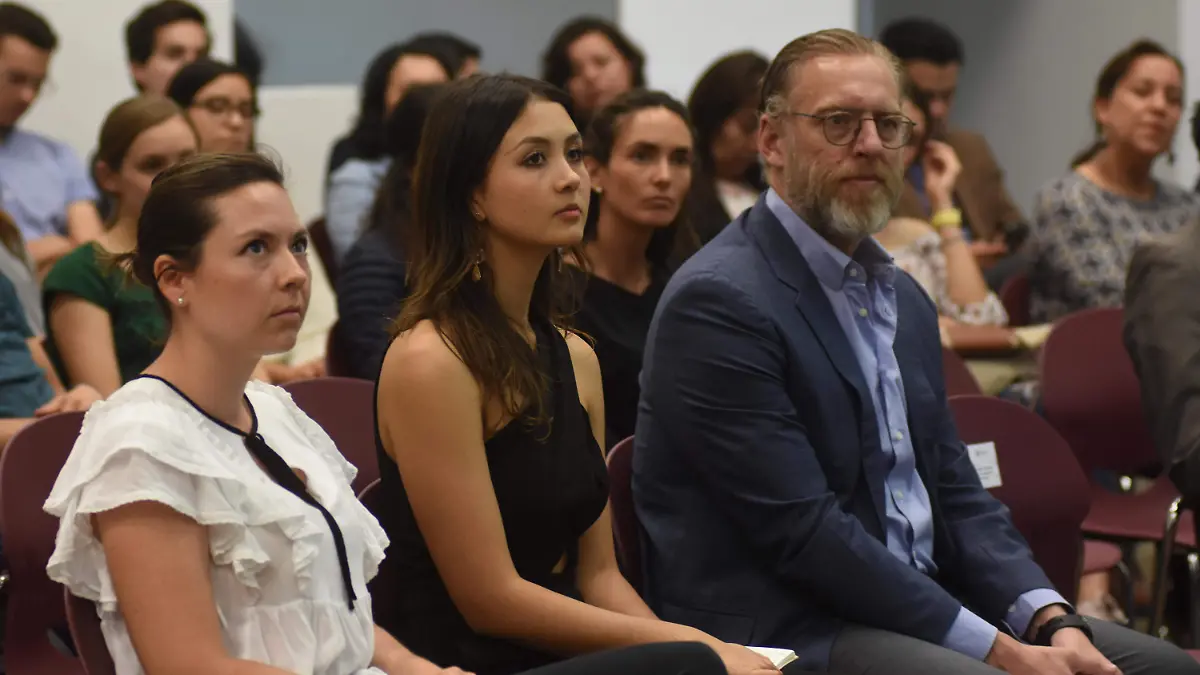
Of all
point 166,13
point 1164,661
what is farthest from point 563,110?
point 166,13

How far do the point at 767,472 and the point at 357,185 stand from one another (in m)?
2.33

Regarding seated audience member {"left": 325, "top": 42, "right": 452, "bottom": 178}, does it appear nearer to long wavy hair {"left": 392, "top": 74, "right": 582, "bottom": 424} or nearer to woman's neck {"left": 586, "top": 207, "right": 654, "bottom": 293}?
woman's neck {"left": 586, "top": 207, "right": 654, "bottom": 293}

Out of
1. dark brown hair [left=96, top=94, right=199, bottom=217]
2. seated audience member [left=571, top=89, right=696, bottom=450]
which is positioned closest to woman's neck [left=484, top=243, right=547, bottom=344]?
seated audience member [left=571, top=89, right=696, bottom=450]

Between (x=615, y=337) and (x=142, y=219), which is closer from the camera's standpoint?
(x=142, y=219)

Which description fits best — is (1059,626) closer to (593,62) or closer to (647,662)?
(647,662)

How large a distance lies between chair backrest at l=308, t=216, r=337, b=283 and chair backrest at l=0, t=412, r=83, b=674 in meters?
2.11

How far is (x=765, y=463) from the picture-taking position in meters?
2.08

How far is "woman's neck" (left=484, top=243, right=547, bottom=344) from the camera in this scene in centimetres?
205

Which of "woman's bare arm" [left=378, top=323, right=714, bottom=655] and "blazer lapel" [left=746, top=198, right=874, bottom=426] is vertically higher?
"blazer lapel" [left=746, top=198, right=874, bottom=426]

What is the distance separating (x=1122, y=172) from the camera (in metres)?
4.32

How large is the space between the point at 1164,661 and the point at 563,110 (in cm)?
→ 117

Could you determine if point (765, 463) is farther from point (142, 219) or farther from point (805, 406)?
point (142, 219)

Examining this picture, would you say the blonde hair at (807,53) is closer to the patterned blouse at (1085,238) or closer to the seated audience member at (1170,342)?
the seated audience member at (1170,342)

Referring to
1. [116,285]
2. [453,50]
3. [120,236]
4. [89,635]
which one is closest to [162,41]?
[453,50]
